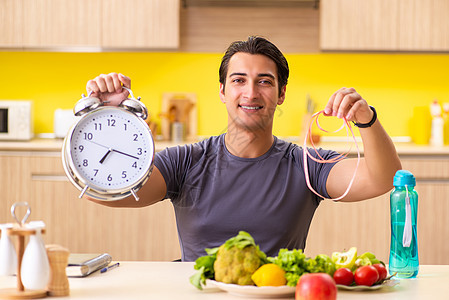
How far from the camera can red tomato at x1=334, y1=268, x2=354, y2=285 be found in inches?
52.4

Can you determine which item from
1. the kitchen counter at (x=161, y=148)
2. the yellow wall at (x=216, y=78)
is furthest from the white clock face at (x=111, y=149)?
the yellow wall at (x=216, y=78)

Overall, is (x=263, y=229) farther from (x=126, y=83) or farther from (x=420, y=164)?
(x=420, y=164)

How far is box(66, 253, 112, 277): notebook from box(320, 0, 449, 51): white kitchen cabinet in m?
2.46

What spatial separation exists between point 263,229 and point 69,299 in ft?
2.36

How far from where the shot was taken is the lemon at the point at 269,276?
48.9 inches

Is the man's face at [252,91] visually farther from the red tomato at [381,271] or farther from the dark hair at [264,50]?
the red tomato at [381,271]

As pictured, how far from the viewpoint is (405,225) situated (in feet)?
4.74

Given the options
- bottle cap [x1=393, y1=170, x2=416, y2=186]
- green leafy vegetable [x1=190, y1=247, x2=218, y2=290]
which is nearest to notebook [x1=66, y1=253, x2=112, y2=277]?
green leafy vegetable [x1=190, y1=247, x2=218, y2=290]

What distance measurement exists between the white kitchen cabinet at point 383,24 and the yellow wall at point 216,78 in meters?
0.30

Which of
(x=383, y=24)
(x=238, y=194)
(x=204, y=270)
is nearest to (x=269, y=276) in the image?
(x=204, y=270)

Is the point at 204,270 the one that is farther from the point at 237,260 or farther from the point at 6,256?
the point at 6,256

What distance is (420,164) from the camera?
11.2 ft

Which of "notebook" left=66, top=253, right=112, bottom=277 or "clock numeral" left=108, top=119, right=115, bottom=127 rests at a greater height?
"clock numeral" left=108, top=119, right=115, bottom=127

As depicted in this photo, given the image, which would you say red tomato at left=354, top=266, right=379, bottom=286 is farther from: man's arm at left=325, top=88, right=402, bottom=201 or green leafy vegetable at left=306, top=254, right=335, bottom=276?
man's arm at left=325, top=88, right=402, bottom=201
